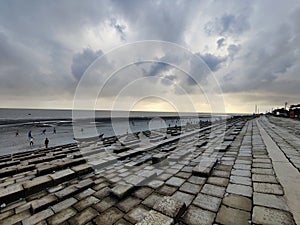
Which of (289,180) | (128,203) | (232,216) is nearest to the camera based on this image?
(232,216)

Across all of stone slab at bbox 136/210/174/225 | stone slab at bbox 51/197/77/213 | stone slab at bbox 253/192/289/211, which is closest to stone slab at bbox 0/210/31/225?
stone slab at bbox 51/197/77/213

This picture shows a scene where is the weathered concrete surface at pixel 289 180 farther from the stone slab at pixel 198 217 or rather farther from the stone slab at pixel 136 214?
the stone slab at pixel 136 214

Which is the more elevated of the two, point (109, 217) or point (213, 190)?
point (213, 190)

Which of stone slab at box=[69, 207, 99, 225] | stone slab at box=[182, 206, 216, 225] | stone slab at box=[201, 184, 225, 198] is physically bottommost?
stone slab at box=[69, 207, 99, 225]

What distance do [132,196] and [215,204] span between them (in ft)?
4.96

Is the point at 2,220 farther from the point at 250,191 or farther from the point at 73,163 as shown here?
the point at 250,191

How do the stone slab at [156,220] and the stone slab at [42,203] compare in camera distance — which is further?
the stone slab at [42,203]

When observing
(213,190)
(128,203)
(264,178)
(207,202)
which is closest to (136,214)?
(128,203)

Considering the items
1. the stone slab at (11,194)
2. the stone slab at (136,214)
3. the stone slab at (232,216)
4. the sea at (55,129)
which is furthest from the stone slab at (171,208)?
the sea at (55,129)

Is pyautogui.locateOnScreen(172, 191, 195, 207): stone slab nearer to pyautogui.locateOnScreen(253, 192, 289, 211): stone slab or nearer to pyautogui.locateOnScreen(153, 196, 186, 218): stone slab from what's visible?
pyautogui.locateOnScreen(153, 196, 186, 218): stone slab

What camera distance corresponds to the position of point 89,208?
266 cm

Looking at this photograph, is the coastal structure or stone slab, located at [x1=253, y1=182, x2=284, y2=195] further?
stone slab, located at [x1=253, y1=182, x2=284, y2=195]

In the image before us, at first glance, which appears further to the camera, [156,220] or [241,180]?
[241,180]

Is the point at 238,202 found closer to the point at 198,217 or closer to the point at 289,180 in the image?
the point at 198,217
